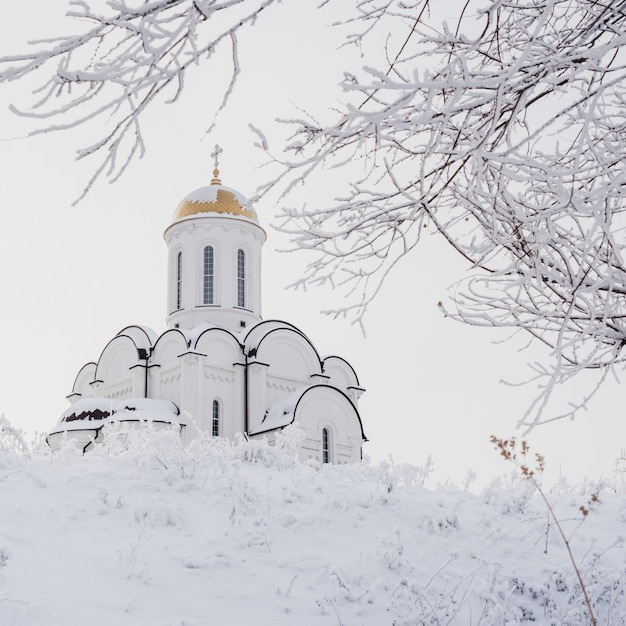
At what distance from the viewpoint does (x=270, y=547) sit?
5816 mm

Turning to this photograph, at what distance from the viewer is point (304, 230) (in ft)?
12.8

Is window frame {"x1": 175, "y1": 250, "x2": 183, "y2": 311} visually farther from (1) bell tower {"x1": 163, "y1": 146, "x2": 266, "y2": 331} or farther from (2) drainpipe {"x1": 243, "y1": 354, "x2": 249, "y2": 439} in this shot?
(2) drainpipe {"x1": 243, "y1": 354, "x2": 249, "y2": 439}

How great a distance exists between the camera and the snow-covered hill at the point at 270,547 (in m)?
4.93

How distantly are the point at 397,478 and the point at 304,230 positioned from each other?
431cm

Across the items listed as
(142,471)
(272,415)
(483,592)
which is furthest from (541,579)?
(272,415)

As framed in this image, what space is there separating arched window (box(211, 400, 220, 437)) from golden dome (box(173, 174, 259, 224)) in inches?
228

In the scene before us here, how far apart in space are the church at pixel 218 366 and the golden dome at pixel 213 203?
35mm

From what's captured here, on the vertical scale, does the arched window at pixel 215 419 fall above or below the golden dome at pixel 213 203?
below

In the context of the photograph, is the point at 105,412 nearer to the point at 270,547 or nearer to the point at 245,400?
the point at 245,400

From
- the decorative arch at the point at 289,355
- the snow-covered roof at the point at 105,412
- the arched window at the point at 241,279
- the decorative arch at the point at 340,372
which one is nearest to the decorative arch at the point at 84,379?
the snow-covered roof at the point at 105,412

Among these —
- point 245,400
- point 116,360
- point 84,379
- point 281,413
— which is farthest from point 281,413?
point 84,379

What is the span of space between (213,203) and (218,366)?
5.37 m

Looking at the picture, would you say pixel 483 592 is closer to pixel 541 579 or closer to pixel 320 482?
pixel 541 579

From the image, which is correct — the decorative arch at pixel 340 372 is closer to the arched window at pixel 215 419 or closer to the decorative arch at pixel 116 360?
the arched window at pixel 215 419
